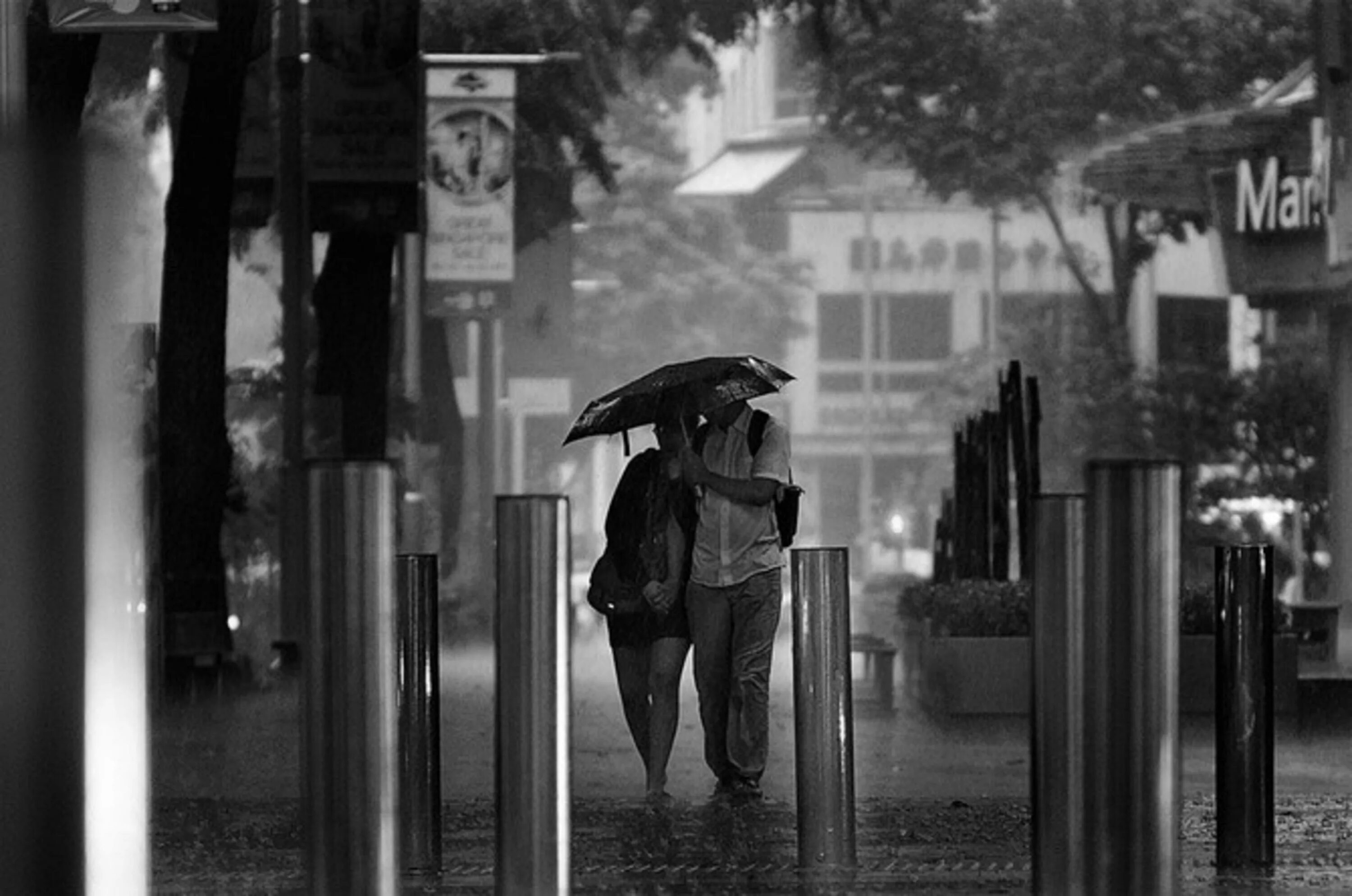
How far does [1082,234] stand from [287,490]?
6.60 metres

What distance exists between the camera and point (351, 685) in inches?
209

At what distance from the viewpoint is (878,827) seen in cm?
1028

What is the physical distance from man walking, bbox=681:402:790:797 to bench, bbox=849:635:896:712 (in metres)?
6.67

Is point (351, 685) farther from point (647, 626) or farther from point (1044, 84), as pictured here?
point (1044, 84)

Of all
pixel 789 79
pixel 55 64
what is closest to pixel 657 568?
pixel 55 64

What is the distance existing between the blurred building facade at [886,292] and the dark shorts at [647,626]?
37.7 feet

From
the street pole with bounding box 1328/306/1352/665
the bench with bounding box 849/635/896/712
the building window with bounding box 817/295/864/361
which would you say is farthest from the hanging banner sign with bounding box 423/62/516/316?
the street pole with bounding box 1328/306/1352/665

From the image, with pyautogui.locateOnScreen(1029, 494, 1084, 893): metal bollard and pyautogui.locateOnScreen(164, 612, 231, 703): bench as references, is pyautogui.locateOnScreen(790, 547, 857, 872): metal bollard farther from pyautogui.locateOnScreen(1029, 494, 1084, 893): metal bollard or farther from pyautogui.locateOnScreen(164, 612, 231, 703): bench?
pyautogui.locateOnScreen(164, 612, 231, 703): bench

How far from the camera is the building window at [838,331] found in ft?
77.0

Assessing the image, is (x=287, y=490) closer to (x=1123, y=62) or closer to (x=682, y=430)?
(x=1123, y=62)

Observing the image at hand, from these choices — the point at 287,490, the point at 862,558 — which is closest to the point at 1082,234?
the point at 862,558

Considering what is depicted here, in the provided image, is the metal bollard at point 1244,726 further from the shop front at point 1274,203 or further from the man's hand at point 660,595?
the shop front at point 1274,203

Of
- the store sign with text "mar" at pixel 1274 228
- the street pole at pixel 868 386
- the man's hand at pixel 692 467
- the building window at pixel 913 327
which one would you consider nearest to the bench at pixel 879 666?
the street pole at pixel 868 386

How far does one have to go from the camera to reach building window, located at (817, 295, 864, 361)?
77.0 ft
